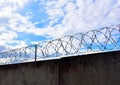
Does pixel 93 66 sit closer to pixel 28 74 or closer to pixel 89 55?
pixel 89 55

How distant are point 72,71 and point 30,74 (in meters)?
2.05

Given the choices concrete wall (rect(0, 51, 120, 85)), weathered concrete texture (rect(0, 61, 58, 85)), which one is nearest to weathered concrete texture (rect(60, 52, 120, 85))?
concrete wall (rect(0, 51, 120, 85))

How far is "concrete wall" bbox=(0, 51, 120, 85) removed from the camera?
6153mm

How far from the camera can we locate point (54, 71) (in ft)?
25.4

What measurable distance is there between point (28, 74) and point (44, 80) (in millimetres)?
913

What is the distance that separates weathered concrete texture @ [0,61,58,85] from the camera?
25.8 feet

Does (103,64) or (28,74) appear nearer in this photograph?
(103,64)

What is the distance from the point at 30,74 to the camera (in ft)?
28.7

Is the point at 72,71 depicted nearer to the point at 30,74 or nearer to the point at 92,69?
the point at 92,69

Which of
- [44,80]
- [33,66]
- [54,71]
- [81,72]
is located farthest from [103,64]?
[33,66]

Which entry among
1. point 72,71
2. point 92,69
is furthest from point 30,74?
point 92,69

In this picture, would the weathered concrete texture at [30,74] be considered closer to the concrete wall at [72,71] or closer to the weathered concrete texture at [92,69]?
the concrete wall at [72,71]

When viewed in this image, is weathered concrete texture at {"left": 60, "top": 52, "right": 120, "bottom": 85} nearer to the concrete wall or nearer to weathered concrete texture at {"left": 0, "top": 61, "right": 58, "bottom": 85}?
the concrete wall

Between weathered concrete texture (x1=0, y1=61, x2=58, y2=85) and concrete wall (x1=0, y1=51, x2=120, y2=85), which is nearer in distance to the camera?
concrete wall (x1=0, y1=51, x2=120, y2=85)
